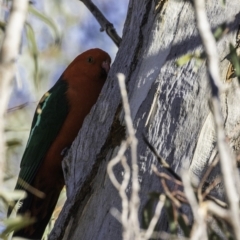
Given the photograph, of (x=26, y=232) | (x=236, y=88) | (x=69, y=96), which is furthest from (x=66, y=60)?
(x=236, y=88)

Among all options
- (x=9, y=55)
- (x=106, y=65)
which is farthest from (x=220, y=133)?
(x=106, y=65)

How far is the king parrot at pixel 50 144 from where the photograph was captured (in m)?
3.38

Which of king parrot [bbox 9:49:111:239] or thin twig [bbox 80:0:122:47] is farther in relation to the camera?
king parrot [bbox 9:49:111:239]

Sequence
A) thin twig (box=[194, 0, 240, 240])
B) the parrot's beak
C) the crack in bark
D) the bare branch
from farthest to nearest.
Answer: the parrot's beak, the crack in bark, the bare branch, thin twig (box=[194, 0, 240, 240])

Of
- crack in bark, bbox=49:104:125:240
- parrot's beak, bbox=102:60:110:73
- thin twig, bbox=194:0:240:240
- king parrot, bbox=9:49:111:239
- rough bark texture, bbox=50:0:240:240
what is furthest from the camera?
parrot's beak, bbox=102:60:110:73

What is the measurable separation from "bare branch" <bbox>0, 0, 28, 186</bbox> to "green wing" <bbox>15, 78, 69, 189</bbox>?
203 cm

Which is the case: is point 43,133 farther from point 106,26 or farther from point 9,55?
point 9,55

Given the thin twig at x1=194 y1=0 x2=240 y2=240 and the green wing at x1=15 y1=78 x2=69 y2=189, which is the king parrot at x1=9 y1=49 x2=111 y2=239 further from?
the thin twig at x1=194 y1=0 x2=240 y2=240

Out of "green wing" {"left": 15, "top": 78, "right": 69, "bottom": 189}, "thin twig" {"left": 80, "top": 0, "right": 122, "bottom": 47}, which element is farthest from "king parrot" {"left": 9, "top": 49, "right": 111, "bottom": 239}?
"thin twig" {"left": 80, "top": 0, "right": 122, "bottom": 47}

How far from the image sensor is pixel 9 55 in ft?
4.55

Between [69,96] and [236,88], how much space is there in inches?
53.5

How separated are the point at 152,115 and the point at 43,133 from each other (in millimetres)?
1214

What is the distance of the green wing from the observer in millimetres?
Answer: 3432

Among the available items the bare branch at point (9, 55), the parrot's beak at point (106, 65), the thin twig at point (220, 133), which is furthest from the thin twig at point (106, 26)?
the thin twig at point (220, 133)
